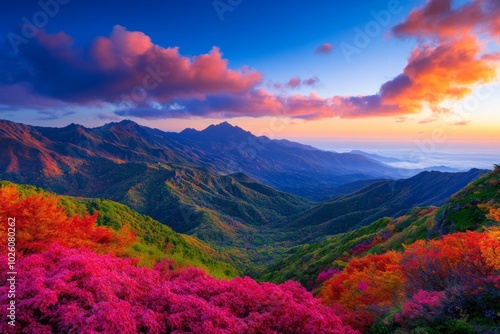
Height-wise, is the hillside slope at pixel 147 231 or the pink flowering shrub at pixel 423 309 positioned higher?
the pink flowering shrub at pixel 423 309

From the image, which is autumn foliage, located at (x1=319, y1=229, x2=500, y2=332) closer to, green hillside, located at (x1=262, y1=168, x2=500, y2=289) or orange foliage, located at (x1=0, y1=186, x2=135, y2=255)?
green hillside, located at (x1=262, y1=168, x2=500, y2=289)

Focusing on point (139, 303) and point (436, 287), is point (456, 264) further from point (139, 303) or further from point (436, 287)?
point (139, 303)

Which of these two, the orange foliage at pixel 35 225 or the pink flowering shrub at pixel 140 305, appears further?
the orange foliage at pixel 35 225

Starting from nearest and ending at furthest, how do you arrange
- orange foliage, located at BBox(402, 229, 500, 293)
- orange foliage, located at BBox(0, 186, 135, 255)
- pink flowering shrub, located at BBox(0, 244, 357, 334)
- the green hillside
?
pink flowering shrub, located at BBox(0, 244, 357, 334) < orange foliage, located at BBox(402, 229, 500, 293) < orange foliage, located at BBox(0, 186, 135, 255) < the green hillside

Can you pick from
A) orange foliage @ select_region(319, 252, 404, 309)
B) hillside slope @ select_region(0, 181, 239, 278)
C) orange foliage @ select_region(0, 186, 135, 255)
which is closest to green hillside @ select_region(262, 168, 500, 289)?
orange foliage @ select_region(319, 252, 404, 309)

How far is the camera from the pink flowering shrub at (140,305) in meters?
15.4

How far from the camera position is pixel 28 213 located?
33594 millimetres

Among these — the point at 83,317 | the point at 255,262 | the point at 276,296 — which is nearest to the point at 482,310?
the point at 276,296

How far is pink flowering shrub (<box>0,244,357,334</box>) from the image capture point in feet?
50.4

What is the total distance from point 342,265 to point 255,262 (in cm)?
12113

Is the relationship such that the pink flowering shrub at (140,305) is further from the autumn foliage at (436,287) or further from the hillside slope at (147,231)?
the hillside slope at (147,231)

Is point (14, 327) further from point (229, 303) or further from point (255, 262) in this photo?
point (255, 262)

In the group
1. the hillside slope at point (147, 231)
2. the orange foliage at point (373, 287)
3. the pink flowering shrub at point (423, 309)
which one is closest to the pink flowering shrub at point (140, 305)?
the pink flowering shrub at point (423, 309)

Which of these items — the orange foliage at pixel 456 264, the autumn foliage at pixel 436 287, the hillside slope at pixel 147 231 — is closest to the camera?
the autumn foliage at pixel 436 287
